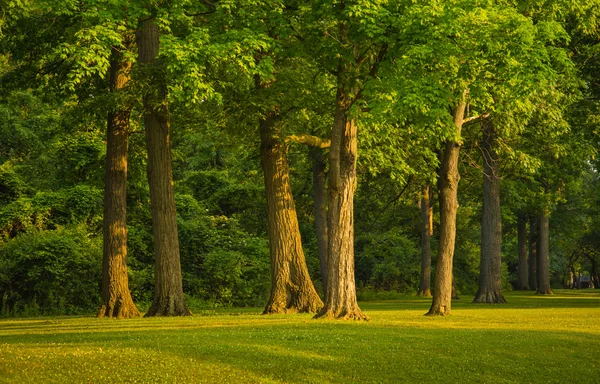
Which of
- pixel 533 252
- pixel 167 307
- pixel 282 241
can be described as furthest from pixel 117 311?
pixel 533 252

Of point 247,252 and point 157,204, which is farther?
point 247,252

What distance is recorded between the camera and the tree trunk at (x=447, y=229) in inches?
1214

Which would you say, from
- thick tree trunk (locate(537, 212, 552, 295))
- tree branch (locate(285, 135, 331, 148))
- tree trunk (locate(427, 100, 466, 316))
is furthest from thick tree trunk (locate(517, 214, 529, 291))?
tree branch (locate(285, 135, 331, 148))

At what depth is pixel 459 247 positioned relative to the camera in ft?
209

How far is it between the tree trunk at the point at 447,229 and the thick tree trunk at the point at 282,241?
4.16m

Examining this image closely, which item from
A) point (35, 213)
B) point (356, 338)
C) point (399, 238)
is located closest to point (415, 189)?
point (399, 238)

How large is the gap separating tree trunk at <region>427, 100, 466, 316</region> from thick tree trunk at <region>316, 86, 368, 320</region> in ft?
14.6

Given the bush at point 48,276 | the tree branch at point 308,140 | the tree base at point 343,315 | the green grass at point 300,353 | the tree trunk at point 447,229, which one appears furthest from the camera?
the bush at point 48,276

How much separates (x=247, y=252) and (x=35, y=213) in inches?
419

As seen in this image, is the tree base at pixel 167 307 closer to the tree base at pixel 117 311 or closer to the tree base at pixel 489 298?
the tree base at pixel 117 311

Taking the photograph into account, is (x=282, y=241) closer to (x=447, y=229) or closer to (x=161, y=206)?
(x=161, y=206)

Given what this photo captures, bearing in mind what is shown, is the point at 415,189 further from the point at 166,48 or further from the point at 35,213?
the point at 166,48

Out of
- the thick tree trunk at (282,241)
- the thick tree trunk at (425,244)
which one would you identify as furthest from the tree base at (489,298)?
the thick tree trunk at (282,241)

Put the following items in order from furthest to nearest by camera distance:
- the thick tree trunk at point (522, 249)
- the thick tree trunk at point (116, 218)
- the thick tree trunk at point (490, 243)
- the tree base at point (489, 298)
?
the thick tree trunk at point (522, 249)
the thick tree trunk at point (490, 243)
the tree base at point (489, 298)
the thick tree trunk at point (116, 218)
